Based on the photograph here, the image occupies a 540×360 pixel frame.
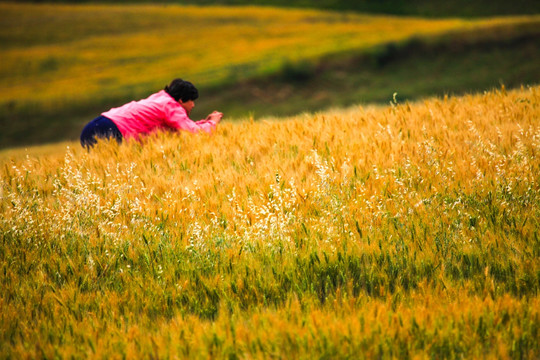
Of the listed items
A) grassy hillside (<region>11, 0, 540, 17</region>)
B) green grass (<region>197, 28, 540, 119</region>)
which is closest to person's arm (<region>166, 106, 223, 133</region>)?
green grass (<region>197, 28, 540, 119</region>)

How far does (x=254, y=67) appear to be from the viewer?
3712 centimetres

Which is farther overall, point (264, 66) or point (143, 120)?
point (264, 66)

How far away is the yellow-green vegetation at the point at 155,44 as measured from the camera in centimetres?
3791

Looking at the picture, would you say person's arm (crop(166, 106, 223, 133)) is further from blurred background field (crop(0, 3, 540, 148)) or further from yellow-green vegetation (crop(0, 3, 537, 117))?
yellow-green vegetation (crop(0, 3, 537, 117))

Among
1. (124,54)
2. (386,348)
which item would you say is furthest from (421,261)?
(124,54)

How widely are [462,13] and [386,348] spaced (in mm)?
66830

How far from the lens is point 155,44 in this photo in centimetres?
5341

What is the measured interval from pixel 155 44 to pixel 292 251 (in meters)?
55.1

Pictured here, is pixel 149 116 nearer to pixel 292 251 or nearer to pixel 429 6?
pixel 292 251

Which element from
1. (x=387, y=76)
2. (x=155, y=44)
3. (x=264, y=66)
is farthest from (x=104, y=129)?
(x=155, y=44)

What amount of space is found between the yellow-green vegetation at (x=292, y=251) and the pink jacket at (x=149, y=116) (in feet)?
4.61

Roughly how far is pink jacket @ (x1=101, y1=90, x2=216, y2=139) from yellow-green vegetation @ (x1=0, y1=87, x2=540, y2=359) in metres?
1.40

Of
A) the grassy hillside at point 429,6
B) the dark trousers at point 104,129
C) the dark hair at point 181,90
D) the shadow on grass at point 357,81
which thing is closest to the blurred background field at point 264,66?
the shadow on grass at point 357,81

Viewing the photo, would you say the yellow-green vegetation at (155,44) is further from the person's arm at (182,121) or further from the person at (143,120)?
the person's arm at (182,121)
